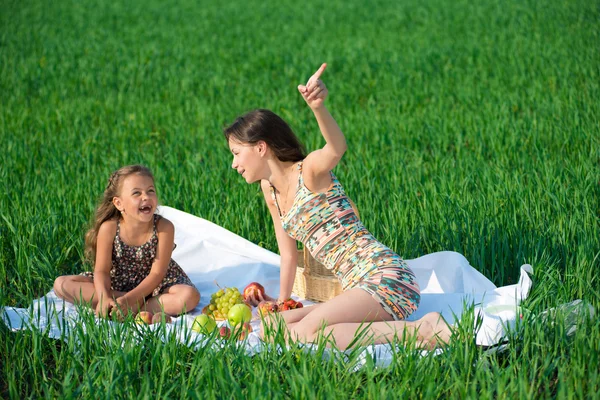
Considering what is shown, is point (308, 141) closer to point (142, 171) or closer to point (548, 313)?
point (142, 171)

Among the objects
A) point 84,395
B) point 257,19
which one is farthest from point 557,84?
point 257,19

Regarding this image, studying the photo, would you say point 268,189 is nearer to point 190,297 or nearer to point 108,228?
point 190,297

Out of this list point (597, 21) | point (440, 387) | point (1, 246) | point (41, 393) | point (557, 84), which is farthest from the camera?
point (597, 21)

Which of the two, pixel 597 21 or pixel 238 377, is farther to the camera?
pixel 597 21

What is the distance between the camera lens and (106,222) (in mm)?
3959

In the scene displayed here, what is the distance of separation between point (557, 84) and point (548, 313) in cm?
603

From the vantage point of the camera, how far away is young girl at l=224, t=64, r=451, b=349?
3.21 metres

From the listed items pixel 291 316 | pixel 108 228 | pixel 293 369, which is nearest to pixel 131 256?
pixel 108 228

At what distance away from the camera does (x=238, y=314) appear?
350cm

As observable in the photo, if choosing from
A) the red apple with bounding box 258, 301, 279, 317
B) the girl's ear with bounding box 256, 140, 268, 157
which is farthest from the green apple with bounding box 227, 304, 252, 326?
the girl's ear with bounding box 256, 140, 268, 157

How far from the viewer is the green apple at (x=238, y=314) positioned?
350cm

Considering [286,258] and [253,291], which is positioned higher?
[286,258]

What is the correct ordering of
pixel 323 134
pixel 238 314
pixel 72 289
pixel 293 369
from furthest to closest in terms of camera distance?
1. pixel 72 289
2. pixel 238 314
3. pixel 323 134
4. pixel 293 369

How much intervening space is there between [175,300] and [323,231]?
0.88m
